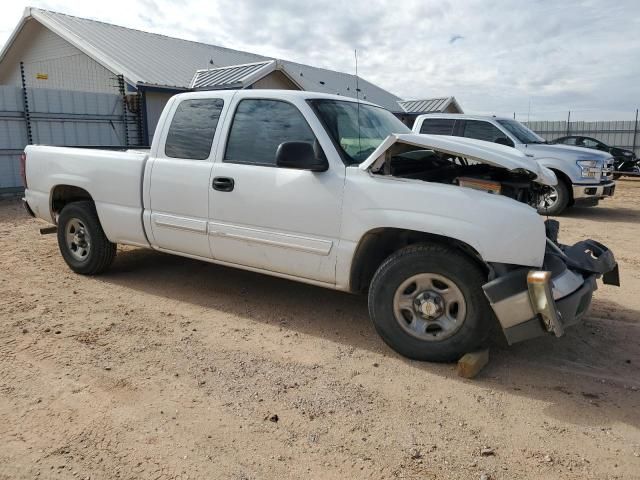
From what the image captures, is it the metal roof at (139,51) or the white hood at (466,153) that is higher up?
the metal roof at (139,51)

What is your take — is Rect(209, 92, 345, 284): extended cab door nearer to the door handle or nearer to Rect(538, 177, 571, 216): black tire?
the door handle

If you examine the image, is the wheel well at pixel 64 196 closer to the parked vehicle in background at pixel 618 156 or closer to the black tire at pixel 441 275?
the black tire at pixel 441 275

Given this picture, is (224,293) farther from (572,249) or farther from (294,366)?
(572,249)

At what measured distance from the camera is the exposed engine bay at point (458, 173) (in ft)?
12.7

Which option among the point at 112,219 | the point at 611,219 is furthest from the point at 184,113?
the point at 611,219

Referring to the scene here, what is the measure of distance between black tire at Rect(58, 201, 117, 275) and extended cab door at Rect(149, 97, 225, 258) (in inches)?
35.5

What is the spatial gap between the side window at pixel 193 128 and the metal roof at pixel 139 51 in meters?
11.5

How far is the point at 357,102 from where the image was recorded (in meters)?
4.82

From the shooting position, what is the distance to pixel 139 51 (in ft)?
61.0

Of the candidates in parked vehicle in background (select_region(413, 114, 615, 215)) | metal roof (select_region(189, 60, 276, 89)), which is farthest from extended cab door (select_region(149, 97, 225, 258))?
metal roof (select_region(189, 60, 276, 89))

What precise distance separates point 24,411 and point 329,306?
2631 millimetres

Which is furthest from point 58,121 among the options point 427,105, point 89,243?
point 427,105

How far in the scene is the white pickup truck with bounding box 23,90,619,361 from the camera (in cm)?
347

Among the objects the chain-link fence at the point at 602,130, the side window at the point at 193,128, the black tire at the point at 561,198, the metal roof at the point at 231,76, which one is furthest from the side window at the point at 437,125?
the chain-link fence at the point at 602,130
